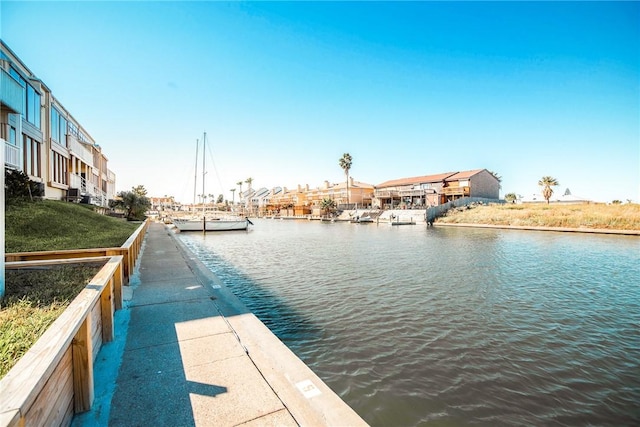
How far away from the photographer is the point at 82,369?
2855 millimetres

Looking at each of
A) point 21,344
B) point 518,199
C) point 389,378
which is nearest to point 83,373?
point 21,344

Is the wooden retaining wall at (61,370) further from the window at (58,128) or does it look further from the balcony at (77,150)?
the balcony at (77,150)

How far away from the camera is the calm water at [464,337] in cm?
411

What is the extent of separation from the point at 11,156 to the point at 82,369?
14.9 m

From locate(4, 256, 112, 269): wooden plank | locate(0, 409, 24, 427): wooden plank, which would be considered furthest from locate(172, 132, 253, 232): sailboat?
locate(0, 409, 24, 427): wooden plank

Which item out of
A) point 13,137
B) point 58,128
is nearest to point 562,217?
point 13,137

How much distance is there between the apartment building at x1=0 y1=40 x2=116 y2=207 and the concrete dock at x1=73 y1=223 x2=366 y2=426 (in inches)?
487

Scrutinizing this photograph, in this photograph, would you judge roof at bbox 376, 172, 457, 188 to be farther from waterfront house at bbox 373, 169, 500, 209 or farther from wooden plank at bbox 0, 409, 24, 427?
wooden plank at bbox 0, 409, 24, 427

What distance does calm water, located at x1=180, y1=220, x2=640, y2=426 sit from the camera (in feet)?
13.5

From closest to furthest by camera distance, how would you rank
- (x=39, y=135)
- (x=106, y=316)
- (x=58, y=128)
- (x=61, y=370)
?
(x=61, y=370) < (x=106, y=316) < (x=39, y=135) < (x=58, y=128)

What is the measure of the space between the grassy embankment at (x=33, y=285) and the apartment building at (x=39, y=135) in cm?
371

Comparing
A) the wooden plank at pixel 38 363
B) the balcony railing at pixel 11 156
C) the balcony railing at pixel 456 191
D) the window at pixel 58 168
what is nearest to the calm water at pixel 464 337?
the wooden plank at pixel 38 363

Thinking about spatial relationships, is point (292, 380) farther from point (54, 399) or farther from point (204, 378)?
point (54, 399)

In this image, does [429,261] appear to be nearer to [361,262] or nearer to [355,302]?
[361,262]
